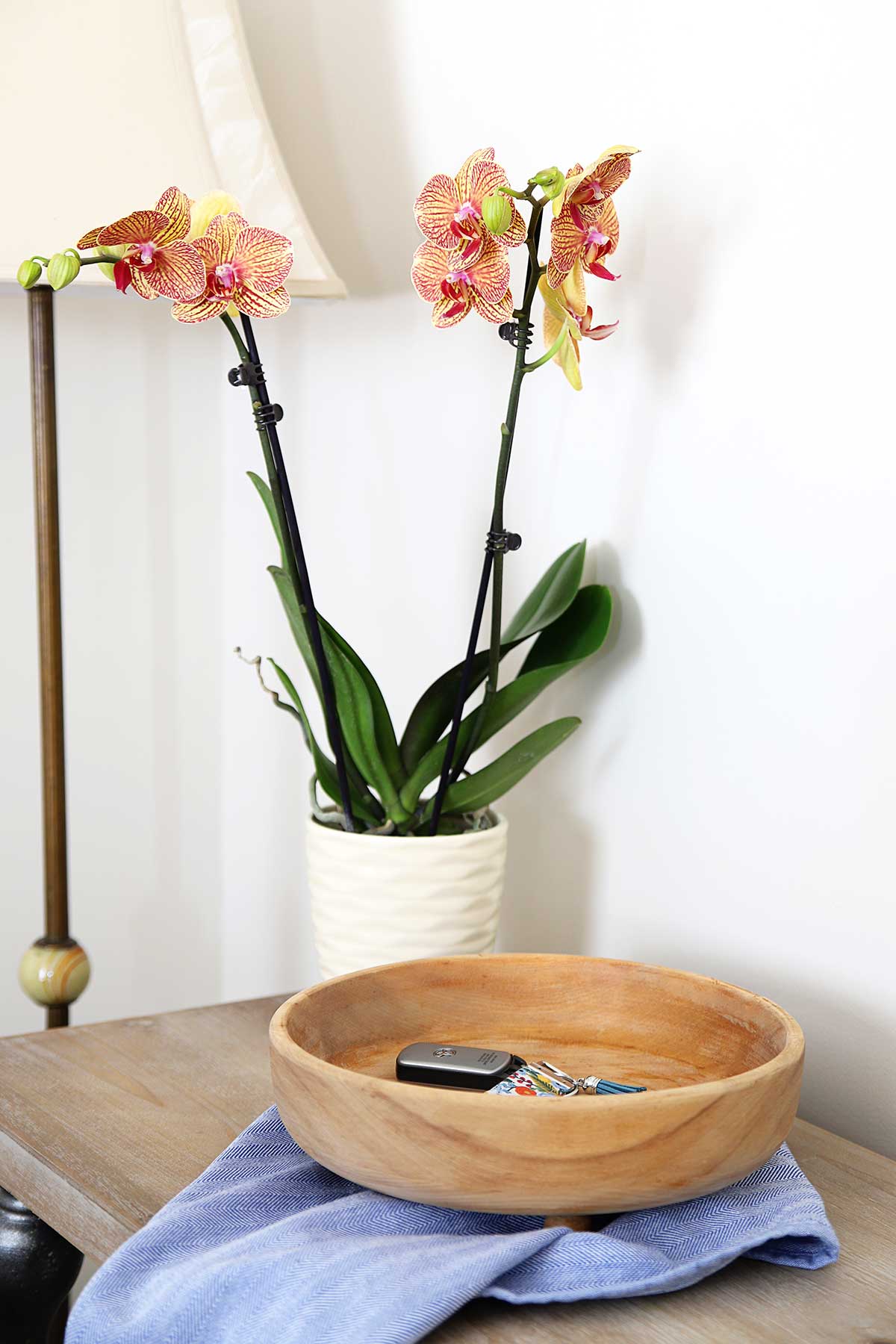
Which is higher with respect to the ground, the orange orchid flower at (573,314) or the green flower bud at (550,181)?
the green flower bud at (550,181)

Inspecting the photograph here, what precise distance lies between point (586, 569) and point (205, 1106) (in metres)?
0.44

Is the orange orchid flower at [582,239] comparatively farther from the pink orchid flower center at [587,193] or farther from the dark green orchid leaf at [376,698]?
the dark green orchid leaf at [376,698]

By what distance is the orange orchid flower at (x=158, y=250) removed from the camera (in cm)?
68

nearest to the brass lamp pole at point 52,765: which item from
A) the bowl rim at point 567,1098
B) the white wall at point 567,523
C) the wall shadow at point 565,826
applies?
the white wall at point 567,523

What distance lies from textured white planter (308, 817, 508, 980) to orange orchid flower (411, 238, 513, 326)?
0.33 meters

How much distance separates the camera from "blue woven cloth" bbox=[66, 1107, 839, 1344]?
482mm

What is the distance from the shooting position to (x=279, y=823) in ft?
4.20

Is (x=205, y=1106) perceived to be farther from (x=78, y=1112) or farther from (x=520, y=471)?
(x=520, y=471)

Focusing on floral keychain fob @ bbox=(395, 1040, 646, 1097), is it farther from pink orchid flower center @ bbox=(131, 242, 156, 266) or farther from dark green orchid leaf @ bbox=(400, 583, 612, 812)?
pink orchid flower center @ bbox=(131, 242, 156, 266)

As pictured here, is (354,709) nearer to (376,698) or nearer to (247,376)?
(376,698)

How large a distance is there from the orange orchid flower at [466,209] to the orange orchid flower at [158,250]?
133 mm

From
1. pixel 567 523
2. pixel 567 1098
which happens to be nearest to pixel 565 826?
pixel 567 523

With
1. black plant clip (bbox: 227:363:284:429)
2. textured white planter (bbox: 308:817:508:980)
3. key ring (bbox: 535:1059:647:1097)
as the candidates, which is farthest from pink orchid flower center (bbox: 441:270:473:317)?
key ring (bbox: 535:1059:647:1097)

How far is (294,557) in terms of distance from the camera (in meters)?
0.79
